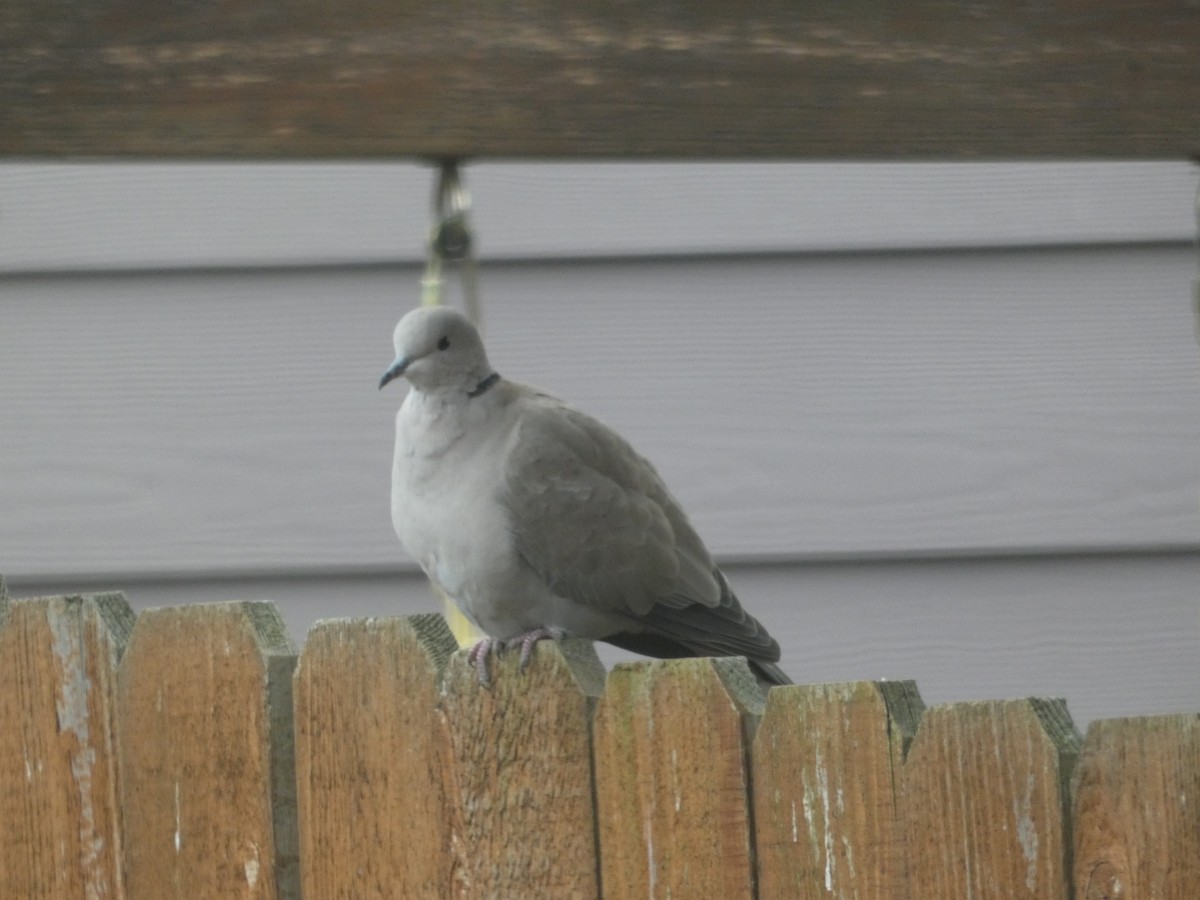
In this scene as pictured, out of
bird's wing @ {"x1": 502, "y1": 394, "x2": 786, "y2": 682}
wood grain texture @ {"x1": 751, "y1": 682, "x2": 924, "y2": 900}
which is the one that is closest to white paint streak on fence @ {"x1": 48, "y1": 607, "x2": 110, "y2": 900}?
wood grain texture @ {"x1": 751, "y1": 682, "x2": 924, "y2": 900}

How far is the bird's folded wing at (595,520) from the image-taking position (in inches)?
108

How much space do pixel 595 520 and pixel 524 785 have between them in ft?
3.74

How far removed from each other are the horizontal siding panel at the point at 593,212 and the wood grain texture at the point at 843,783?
1.56 metres

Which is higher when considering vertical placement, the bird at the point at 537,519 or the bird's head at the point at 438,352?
the bird's head at the point at 438,352

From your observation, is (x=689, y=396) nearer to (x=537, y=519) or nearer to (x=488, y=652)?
(x=537, y=519)

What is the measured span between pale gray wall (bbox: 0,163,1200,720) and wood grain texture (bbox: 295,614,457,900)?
4.25ft

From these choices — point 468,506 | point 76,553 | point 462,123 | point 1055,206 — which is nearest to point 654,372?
point 468,506

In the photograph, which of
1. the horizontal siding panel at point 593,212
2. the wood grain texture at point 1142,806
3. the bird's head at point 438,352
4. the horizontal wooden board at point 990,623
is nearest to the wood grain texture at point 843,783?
the wood grain texture at point 1142,806

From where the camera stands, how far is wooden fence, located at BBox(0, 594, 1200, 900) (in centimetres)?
159

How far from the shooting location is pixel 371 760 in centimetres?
175

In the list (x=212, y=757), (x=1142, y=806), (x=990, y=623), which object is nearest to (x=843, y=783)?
(x=1142, y=806)

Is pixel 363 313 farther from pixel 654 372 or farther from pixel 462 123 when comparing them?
pixel 462 123

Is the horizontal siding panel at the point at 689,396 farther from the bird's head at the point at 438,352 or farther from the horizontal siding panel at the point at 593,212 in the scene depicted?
the bird's head at the point at 438,352

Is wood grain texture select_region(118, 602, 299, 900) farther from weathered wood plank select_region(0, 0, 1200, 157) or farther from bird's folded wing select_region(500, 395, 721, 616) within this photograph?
bird's folded wing select_region(500, 395, 721, 616)
